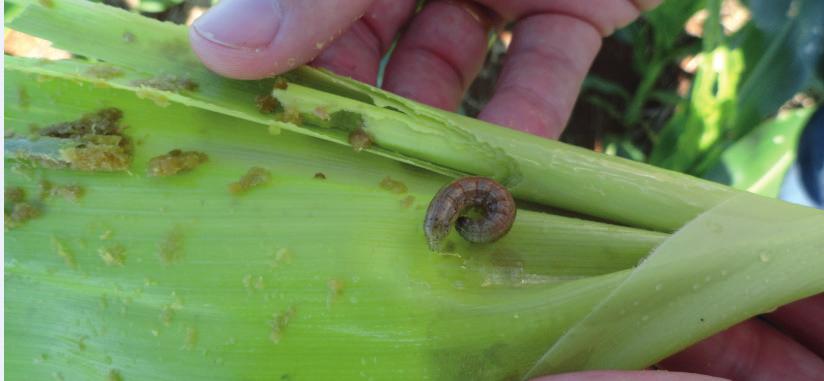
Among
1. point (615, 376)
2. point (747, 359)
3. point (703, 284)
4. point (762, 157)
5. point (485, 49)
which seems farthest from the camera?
point (762, 157)

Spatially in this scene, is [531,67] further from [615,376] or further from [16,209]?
[16,209]

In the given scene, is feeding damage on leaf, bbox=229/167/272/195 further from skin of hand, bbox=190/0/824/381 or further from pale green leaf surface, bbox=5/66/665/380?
skin of hand, bbox=190/0/824/381

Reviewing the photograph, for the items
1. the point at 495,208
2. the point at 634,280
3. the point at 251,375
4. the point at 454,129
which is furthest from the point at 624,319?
the point at 251,375

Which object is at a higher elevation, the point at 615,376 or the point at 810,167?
the point at 810,167

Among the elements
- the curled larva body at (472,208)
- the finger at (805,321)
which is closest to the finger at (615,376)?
the curled larva body at (472,208)

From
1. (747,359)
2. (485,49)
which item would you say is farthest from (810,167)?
(485,49)

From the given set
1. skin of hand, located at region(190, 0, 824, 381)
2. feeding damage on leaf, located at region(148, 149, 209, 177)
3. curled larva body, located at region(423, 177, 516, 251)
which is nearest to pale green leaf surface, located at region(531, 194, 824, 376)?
curled larva body, located at region(423, 177, 516, 251)

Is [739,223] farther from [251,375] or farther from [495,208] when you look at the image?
[251,375]
